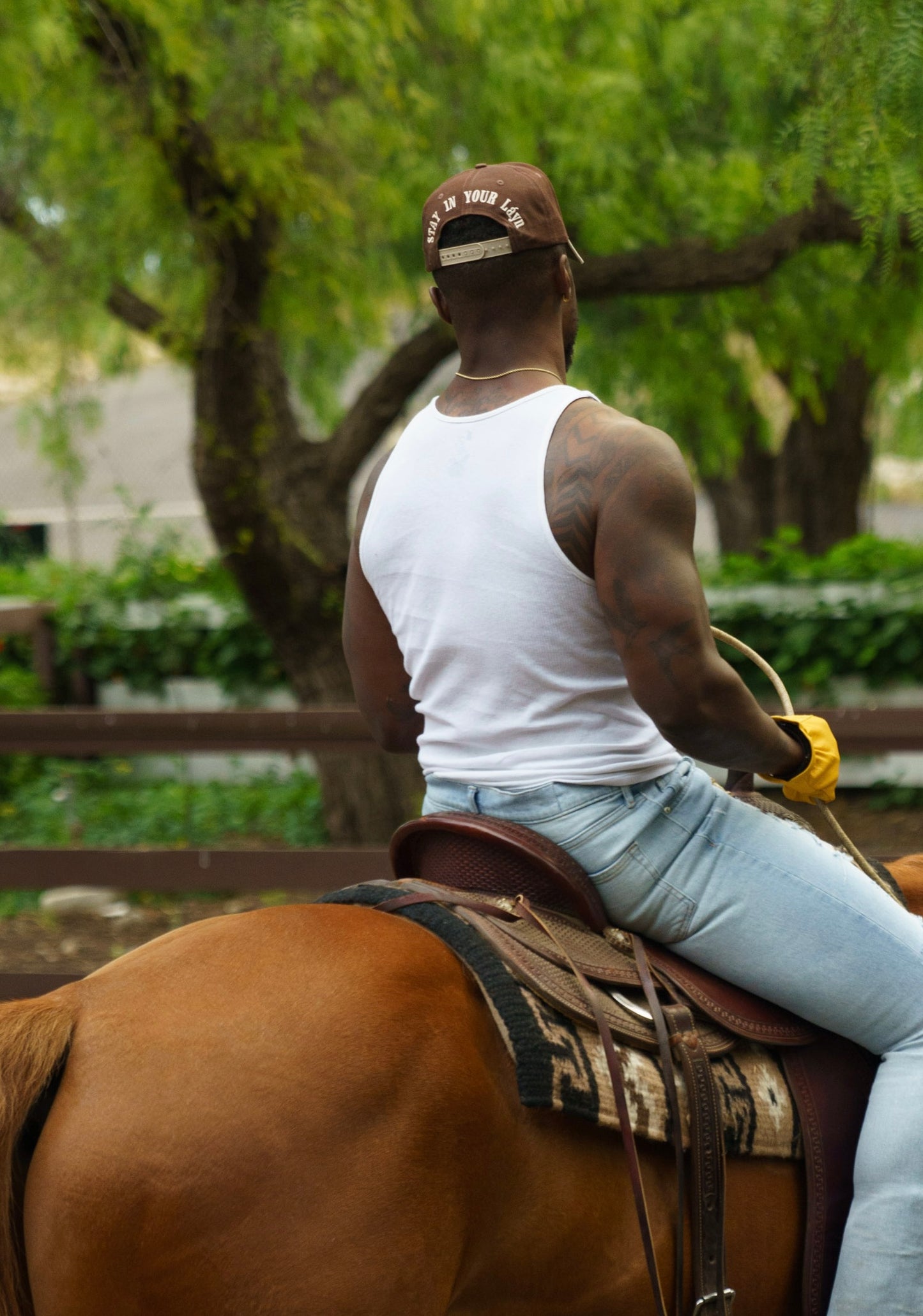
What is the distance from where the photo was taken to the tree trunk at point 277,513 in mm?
6531

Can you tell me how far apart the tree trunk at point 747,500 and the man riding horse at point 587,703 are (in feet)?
31.8

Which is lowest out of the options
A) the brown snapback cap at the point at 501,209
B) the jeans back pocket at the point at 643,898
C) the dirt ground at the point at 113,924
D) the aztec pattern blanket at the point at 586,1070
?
the dirt ground at the point at 113,924

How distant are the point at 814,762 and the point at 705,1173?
0.70 metres

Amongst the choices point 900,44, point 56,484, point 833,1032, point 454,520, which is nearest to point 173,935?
point 454,520

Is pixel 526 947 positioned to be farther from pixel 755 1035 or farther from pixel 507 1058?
pixel 755 1035

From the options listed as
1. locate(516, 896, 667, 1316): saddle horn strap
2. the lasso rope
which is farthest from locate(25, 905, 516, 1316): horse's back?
the lasso rope

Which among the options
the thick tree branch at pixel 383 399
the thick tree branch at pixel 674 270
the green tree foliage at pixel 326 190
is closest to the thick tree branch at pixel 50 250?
the green tree foliage at pixel 326 190

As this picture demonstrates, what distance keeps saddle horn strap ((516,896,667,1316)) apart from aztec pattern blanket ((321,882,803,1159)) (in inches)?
0.5

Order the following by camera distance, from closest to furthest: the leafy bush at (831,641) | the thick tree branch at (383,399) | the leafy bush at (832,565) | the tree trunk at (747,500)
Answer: the thick tree branch at (383,399), the leafy bush at (831,641), the leafy bush at (832,565), the tree trunk at (747,500)

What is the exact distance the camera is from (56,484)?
9664 mm

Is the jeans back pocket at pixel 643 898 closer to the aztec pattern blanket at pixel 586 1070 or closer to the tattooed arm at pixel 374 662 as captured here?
the aztec pattern blanket at pixel 586 1070

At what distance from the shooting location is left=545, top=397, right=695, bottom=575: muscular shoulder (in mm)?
1883

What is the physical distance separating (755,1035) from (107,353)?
747cm

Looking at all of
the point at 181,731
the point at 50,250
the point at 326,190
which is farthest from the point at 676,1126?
A: the point at 50,250
